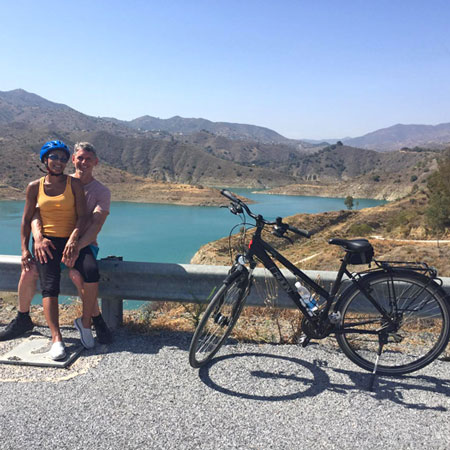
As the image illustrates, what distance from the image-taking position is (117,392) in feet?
8.86

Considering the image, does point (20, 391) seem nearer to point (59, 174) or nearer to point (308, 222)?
point (59, 174)

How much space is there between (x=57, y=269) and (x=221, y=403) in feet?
5.69

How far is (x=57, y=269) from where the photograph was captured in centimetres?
340

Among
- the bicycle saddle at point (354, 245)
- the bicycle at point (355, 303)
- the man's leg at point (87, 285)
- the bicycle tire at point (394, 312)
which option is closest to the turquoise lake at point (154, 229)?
the man's leg at point (87, 285)

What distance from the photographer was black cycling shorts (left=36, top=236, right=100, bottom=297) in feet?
11.0

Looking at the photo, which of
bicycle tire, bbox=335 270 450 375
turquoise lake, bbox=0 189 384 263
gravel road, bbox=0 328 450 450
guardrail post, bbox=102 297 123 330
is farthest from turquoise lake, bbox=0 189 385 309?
bicycle tire, bbox=335 270 450 375

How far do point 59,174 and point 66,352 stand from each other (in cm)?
143

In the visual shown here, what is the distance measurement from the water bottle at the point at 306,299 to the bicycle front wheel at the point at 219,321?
0.39 meters

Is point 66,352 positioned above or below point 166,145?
below

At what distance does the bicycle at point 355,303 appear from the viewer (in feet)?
9.87

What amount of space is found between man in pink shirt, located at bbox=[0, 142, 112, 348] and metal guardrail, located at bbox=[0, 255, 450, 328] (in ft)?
0.82

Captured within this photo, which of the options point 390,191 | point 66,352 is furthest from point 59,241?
point 390,191

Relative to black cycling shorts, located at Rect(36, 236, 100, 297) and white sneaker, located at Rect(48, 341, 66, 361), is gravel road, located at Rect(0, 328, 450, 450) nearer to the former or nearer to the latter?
white sneaker, located at Rect(48, 341, 66, 361)

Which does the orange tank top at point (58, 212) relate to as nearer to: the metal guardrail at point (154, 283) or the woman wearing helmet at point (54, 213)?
the woman wearing helmet at point (54, 213)
